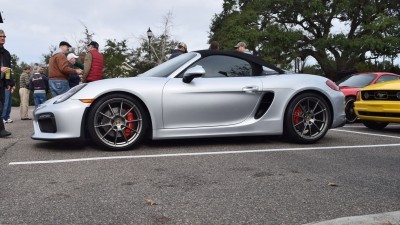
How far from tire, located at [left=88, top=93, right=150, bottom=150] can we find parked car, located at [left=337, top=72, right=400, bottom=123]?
21.8ft

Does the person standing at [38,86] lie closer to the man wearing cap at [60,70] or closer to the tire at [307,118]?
the man wearing cap at [60,70]

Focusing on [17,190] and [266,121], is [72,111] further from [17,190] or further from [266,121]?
[266,121]

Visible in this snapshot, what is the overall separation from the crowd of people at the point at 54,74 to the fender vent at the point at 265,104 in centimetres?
363

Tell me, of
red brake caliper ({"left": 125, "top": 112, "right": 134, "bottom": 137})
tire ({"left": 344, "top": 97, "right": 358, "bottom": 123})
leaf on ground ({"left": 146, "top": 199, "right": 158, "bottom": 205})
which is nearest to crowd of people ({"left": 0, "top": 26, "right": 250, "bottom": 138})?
red brake caliper ({"left": 125, "top": 112, "right": 134, "bottom": 137})

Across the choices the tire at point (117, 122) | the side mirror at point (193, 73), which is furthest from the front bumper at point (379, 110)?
the tire at point (117, 122)

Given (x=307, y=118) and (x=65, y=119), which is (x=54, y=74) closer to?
(x=65, y=119)

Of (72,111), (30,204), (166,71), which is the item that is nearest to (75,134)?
(72,111)

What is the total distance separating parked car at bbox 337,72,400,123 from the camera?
33.8 ft

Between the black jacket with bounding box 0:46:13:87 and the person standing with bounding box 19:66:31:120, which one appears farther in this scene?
the person standing with bounding box 19:66:31:120

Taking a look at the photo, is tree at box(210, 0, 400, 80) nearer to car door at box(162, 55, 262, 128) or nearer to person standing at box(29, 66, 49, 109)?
person standing at box(29, 66, 49, 109)

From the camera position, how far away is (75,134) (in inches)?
192

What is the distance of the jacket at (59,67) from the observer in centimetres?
863

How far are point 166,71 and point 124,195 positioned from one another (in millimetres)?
2653

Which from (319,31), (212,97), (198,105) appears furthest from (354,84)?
(319,31)
